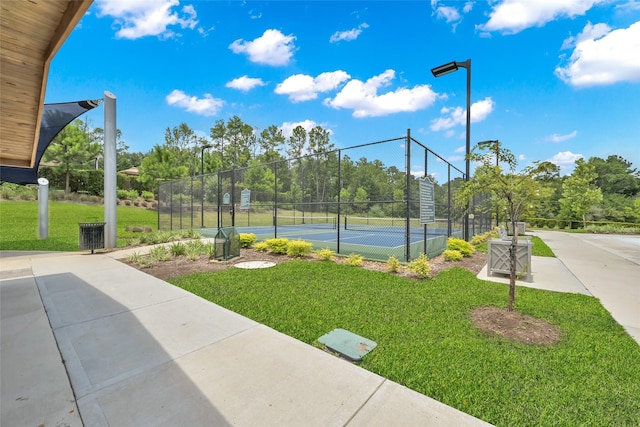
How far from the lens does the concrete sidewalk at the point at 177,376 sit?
5.88 ft

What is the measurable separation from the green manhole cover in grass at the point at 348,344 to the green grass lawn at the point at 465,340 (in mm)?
82

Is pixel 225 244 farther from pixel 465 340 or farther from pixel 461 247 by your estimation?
pixel 461 247

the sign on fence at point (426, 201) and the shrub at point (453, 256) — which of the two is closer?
the shrub at point (453, 256)

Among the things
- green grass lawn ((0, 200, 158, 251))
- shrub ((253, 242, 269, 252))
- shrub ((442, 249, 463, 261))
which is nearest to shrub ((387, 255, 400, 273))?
shrub ((442, 249, 463, 261))

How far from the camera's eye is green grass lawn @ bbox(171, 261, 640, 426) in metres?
1.96

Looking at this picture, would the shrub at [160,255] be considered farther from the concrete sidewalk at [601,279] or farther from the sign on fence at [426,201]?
the concrete sidewalk at [601,279]

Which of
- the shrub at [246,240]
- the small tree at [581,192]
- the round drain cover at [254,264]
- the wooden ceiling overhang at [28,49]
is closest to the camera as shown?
the wooden ceiling overhang at [28,49]

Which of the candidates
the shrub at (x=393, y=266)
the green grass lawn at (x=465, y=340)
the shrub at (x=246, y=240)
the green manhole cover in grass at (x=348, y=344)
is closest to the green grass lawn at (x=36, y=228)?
the shrub at (x=246, y=240)

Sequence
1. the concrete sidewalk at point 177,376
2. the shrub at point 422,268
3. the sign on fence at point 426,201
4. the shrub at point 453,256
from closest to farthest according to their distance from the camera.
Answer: the concrete sidewalk at point 177,376, the shrub at point 422,268, the shrub at point 453,256, the sign on fence at point 426,201

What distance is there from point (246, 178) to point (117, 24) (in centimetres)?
1266

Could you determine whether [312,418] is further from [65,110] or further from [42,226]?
[42,226]

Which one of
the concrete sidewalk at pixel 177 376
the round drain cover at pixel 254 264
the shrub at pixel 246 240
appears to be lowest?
the round drain cover at pixel 254 264

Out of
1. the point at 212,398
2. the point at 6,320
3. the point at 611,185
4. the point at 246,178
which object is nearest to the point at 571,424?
the point at 212,398

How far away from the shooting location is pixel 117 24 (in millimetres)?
11562
